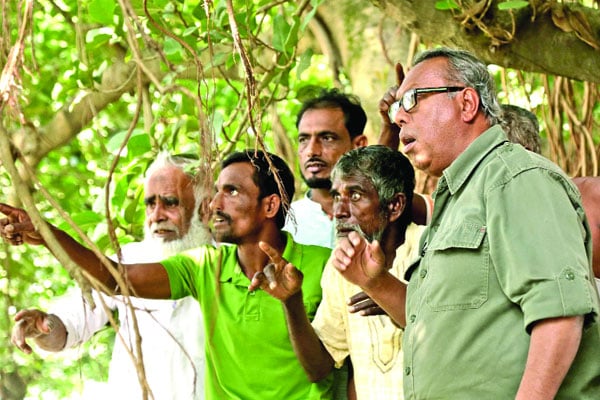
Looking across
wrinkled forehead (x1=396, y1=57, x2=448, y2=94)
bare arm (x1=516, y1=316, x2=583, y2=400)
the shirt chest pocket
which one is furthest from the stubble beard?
bare arm (x1=516, y1=316, x2=583, y2=400)

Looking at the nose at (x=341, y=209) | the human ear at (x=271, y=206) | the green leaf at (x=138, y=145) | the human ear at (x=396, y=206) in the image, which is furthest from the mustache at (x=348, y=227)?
the green leaf at (x=138, y=145)

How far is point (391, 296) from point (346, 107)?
182cm

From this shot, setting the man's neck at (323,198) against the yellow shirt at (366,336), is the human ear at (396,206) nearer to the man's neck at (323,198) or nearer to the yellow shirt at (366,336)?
the yellow shirt at (366,336)

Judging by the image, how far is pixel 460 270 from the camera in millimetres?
2211

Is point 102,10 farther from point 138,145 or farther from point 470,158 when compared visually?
point 470,158

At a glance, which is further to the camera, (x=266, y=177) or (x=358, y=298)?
(x=266, y=177)

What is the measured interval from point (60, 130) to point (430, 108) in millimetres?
3181

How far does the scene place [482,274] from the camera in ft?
7.16

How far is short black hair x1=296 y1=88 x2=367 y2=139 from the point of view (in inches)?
171

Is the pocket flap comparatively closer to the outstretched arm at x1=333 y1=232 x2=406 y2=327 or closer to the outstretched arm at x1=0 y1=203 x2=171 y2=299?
the outstretched arm at x1=333 y1=232 x2=406 y2=327

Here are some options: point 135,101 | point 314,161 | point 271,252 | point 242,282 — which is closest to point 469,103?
point 271,252

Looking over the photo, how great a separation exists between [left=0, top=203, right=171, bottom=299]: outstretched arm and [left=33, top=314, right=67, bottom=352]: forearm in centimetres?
27

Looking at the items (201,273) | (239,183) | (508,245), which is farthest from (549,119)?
(508,245)

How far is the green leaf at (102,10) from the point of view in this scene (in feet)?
12.6
